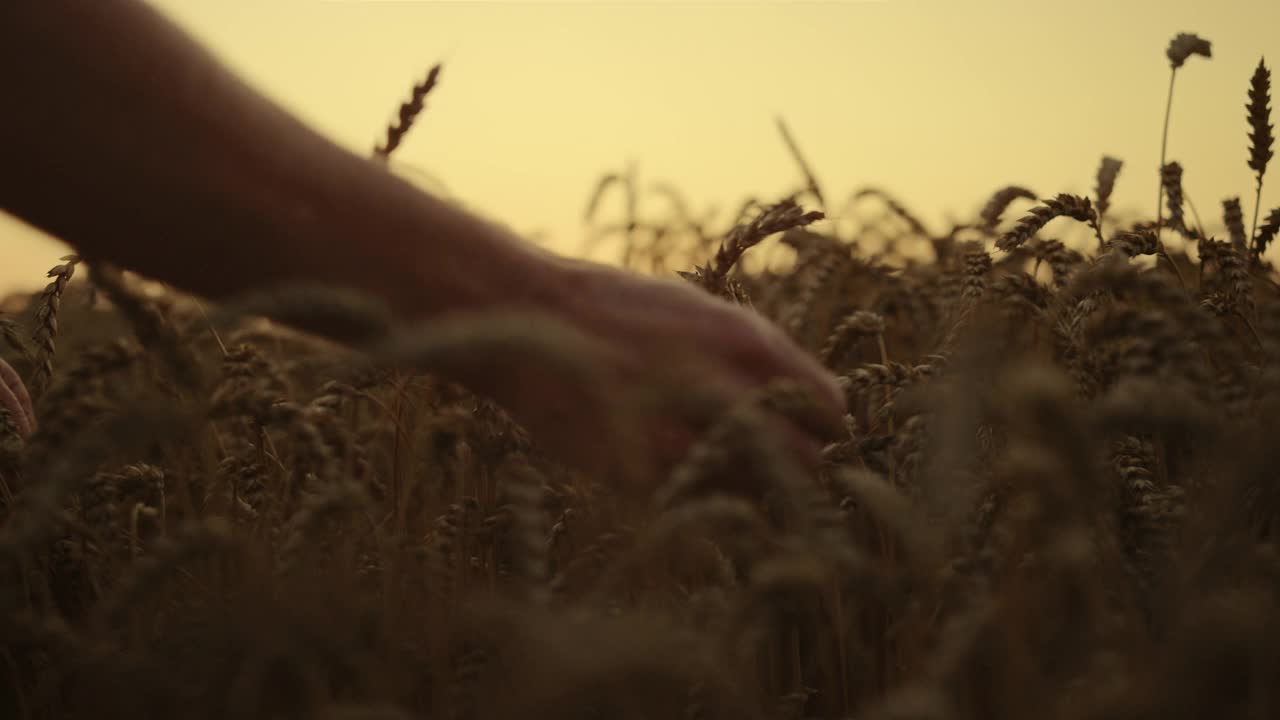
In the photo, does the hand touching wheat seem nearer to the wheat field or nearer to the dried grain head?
the wheat field

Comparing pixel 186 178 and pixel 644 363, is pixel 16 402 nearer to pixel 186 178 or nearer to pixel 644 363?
pixel 186 178

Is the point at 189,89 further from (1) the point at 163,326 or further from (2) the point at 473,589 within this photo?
(2) the point at 473,589

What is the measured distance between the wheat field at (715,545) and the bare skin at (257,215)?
0.24 ft

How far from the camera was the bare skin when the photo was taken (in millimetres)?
894

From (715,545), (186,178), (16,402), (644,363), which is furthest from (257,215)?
(16,402)

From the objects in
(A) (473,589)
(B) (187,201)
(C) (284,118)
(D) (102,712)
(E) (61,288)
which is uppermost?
(C) (284,118)

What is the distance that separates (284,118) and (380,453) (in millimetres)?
936

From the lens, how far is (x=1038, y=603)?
0.62 metres

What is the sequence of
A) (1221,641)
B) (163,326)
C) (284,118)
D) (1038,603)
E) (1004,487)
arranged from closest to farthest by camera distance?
1. (1221,641)
2. (1038,603)
3. (163,326)
4. (1004,487)
5. (284,118)

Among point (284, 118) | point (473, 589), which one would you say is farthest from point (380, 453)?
point (284, 118)

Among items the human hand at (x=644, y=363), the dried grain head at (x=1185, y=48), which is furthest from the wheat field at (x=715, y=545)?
the dried grain head at (x=1185, y=48)

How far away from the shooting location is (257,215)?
3.11 ft

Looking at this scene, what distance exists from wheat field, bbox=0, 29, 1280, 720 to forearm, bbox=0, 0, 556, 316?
3.3 inches

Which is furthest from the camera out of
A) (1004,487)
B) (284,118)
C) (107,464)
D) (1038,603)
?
(107,464)
